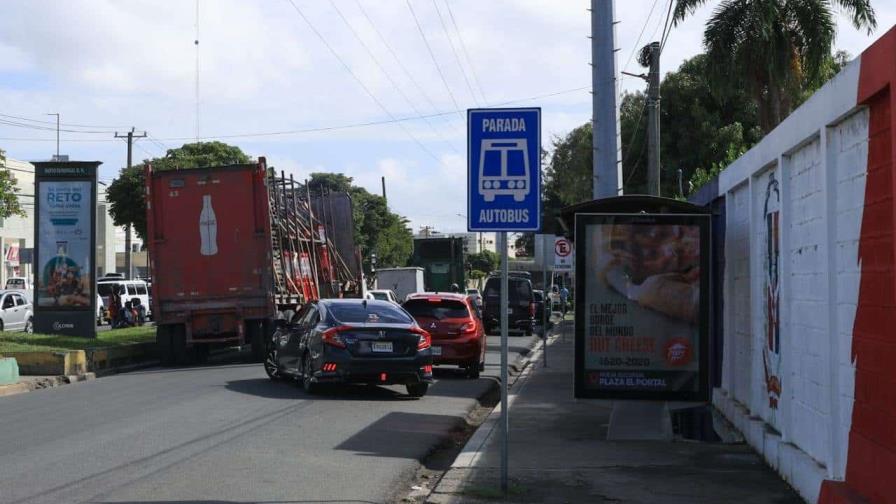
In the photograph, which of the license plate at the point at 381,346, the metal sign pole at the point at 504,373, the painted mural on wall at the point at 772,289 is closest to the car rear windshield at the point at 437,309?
the license plate at the point at 381,346

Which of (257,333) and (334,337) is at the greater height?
(334,337)

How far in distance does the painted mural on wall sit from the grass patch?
14.3 metres

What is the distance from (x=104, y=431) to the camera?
42.5 feet

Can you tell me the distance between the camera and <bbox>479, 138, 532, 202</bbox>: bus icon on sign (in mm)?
9438

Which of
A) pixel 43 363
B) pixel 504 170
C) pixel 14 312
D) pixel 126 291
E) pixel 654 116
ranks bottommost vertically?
pixel 43 363

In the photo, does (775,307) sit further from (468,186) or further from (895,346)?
(895,346)

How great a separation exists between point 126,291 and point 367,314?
30713 mm

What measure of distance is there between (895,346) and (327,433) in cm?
791

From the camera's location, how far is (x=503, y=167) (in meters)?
9.46

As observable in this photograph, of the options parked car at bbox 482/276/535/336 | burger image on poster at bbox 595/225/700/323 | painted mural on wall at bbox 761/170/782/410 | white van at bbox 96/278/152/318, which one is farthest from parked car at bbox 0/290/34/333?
painted mural on wall at bbox 761/170/782/410

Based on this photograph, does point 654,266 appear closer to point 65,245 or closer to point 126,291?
point 65,245

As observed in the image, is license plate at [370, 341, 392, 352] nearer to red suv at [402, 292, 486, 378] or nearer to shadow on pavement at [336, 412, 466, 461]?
shadow on pavement at [336, 412, 466, 461]

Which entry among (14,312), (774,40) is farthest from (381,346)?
(14,312)

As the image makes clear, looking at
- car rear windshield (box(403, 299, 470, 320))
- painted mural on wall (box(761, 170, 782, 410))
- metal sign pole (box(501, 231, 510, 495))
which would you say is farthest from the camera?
car rear windshield (box(403, 299, 470, 320))
